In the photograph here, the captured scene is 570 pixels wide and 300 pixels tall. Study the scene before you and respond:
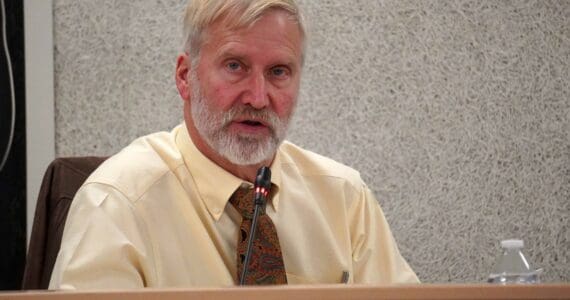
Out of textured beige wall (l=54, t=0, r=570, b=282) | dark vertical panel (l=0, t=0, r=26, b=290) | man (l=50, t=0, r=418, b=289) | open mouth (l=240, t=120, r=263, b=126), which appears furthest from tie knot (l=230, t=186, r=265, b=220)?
dark vertical panel (l=0, t=0, r=26, b=290)

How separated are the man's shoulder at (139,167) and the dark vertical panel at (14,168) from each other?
0.56m

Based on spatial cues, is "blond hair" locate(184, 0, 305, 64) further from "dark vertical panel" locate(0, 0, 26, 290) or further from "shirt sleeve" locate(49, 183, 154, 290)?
"dark vertical panel" locate(0, 0, 26, 290)

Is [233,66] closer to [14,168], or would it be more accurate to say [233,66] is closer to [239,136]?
[239,136]

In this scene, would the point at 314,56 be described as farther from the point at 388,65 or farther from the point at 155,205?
the point at 155,205

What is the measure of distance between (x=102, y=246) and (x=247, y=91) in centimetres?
38

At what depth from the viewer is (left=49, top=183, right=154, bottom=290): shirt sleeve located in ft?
4.32

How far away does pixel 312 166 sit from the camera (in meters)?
1.73

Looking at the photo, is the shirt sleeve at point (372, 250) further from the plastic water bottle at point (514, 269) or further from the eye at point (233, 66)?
the eye at point (233, 66)

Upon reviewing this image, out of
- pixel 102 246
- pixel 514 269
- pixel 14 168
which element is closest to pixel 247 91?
pixel 102 246

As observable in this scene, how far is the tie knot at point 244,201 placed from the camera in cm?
149

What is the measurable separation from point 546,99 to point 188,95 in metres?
1.03

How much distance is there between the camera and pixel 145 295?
77 centimetres

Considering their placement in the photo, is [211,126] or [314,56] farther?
[314,56]

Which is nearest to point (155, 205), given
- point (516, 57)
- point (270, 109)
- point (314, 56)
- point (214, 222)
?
point (214, 222)
